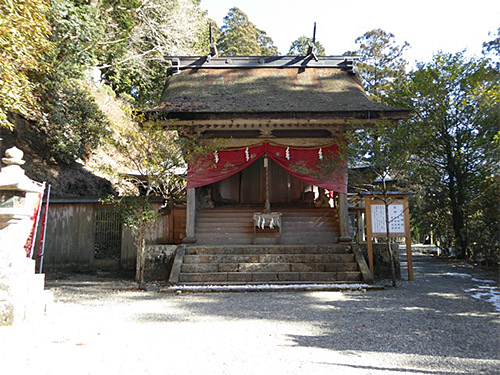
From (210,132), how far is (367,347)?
664 cm

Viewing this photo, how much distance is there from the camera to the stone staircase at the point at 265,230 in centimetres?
833

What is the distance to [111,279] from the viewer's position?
304 inches

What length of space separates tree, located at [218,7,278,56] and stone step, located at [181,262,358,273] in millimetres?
19384

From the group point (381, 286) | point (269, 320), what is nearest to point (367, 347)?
point (269, 320)

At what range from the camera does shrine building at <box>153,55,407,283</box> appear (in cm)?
713

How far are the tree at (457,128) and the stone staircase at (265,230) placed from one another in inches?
118

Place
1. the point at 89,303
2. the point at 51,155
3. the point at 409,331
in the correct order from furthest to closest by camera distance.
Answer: the point at 51,155
the point at 89,303
the point at 409,331

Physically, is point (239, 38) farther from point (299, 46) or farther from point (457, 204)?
point (457, 204)

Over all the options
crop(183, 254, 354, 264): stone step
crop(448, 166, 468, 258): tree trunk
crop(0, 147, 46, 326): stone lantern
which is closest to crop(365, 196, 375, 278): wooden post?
crop(183, 254, 354, 264): stone step

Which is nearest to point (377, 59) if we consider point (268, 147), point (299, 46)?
point (299, 46)

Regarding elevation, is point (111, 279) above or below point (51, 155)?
below

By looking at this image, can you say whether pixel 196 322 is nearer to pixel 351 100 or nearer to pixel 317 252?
pixel 317 252

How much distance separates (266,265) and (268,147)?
117 inches

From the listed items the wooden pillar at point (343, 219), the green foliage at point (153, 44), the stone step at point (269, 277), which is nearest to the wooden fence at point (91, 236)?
the stone step at point (269, 277)
